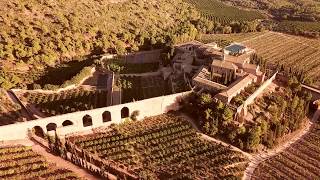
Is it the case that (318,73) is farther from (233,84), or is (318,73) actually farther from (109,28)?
(109,28)

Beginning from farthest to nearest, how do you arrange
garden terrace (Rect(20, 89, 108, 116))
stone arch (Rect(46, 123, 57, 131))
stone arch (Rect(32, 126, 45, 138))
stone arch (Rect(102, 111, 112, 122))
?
1. garden terrace (Rect(20, 89, 108, 116))
2. stone arch (Rect(102, 111, 112, 122))
3. stone arch (Rect(46, 123, 57, 131))
4. stone arch (Rect(32, 126, 45, 138))

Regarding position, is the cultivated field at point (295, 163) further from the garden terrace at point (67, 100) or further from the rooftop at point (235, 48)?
the garden terrace at point (67, 100)

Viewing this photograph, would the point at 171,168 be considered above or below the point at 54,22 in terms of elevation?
below

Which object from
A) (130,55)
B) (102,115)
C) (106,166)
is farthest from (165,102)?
(130,55)

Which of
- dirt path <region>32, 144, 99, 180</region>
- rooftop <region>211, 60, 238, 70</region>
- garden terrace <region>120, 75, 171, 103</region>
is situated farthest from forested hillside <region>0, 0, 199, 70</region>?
dirt path <region>32, 144, 99, 180</region>

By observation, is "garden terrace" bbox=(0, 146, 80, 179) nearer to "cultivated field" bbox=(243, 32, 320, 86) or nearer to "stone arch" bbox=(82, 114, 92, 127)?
"stone arch" bbox=(82, 114, 92, 127)
